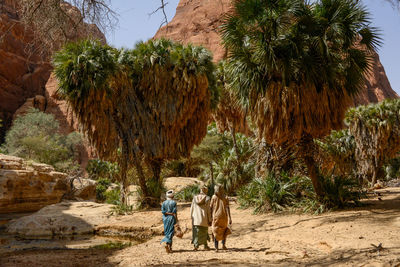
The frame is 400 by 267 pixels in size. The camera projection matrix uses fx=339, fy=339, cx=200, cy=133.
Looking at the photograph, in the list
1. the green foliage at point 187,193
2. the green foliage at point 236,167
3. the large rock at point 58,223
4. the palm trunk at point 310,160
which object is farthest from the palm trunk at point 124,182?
the palm trunk at point 310,160

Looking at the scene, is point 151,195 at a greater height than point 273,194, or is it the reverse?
point 151,195

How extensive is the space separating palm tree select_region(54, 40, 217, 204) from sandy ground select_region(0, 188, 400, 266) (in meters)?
6.16

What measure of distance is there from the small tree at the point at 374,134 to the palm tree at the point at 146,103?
44.9ft

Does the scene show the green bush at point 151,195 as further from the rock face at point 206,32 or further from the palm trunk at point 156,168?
the rock face at point 206,32

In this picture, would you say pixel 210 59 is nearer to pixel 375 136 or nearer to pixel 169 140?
pixel 169 140

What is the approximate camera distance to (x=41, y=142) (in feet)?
100

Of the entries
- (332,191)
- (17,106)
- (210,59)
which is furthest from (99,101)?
(17,106)

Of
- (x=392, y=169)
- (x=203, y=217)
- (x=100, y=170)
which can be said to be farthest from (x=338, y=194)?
(x=100, y=170)

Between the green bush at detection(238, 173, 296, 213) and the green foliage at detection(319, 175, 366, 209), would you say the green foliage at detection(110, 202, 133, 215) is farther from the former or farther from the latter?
the green foliage at detection(319, 175, 366, 209)

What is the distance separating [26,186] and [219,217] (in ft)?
41.7

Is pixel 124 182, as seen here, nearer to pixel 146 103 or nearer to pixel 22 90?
pixel 146 103

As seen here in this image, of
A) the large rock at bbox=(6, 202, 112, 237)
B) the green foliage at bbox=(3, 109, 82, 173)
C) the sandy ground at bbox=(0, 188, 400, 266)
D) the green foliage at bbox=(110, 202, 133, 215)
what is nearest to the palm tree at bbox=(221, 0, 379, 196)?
the sandy ground at bbox=(0, 188, 400, 266)

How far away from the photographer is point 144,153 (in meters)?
15.0

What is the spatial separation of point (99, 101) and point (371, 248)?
36.7ft
